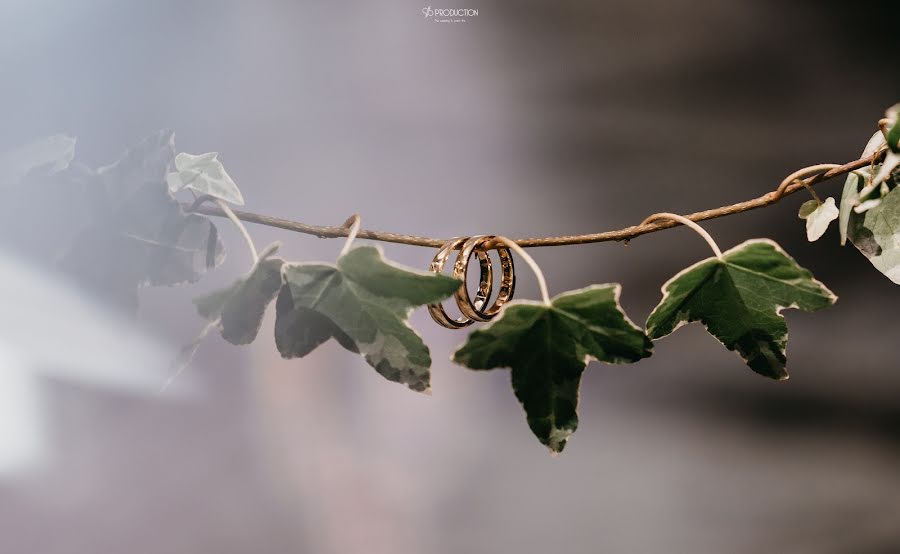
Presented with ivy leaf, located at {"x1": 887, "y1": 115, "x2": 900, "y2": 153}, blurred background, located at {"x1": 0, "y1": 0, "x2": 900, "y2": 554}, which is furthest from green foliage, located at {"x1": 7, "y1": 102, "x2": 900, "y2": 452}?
blurred background, located at {"x1": 0, "y1": 0, "x2": 900, "y2": 554}

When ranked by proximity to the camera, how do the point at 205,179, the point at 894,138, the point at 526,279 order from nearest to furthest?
the point at 894,138, the point at 205,179, the point at 526,279

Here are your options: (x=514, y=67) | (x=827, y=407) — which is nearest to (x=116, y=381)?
(x=514, y=67)

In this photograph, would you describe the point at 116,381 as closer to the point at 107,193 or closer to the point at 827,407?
the point at 107,193

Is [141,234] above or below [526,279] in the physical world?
above

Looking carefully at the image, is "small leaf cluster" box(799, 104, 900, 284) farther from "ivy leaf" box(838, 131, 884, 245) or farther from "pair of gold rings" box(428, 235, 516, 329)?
"pair of gold rings" box(428, 235, 516, 329)

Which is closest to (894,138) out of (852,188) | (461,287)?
(852,188)

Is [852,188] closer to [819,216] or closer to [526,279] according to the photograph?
[819,216]

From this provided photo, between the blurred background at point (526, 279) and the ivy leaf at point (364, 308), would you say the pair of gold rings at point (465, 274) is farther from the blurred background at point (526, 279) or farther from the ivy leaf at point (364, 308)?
the blurred background at point (526, 279)
